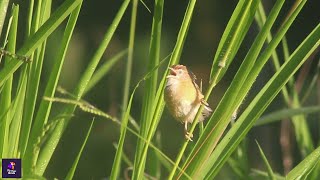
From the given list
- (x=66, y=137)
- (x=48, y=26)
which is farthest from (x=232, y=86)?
(x=66, y=137)

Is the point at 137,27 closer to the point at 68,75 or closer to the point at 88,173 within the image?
the point at 68,75

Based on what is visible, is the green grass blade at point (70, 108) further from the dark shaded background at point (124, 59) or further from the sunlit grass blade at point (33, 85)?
the dark shaded background at point (124, 59)

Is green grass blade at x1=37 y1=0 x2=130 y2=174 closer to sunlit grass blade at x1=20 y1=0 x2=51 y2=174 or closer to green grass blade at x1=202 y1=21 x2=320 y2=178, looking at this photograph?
sunlit grass blade at x1=20 y1=0 x2=51 y2=174

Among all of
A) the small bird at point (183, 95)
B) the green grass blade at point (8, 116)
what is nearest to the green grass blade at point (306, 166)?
the small bird at point (183, 95)

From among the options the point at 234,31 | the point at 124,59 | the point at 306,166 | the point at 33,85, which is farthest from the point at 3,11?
the point at 124,59

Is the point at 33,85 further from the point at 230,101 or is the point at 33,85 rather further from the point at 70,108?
the point at 230,101
